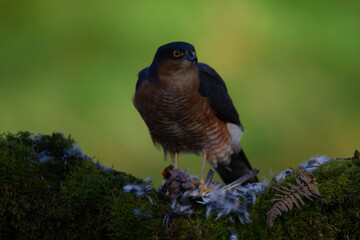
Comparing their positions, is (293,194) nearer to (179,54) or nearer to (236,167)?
(179,54)

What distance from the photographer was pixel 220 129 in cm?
426

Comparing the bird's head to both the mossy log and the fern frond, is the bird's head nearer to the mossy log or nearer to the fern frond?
the mossy log

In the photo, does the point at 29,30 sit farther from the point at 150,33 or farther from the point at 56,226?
the point at 56,226

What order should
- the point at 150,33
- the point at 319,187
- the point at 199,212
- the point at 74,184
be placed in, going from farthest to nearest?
the point at 150,33 → the point at 74,184 → the point at 199,212 → the point at 319,187

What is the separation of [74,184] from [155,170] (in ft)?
11.7

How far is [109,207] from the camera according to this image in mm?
2613

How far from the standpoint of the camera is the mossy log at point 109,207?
2334mm

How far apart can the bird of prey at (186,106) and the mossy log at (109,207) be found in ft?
3.68

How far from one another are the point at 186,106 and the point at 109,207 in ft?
4.94

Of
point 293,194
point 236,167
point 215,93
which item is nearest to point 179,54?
point 215,93

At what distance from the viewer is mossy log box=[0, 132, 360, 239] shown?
2334 millimetres

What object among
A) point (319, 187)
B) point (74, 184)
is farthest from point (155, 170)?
point (319, 187)

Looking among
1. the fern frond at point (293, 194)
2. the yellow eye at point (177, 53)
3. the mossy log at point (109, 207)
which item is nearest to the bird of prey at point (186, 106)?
the yellow eye at point (177, 53)

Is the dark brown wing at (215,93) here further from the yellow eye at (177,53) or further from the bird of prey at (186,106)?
the yellow eye at (177,53)
